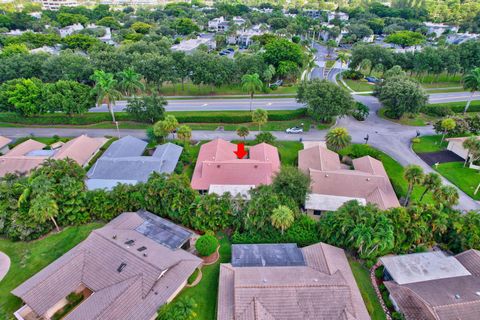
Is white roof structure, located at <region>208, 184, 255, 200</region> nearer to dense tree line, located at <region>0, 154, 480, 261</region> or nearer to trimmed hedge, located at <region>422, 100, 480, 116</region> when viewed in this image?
dense tree line, located at <region>0, 154, 480, 261</region>

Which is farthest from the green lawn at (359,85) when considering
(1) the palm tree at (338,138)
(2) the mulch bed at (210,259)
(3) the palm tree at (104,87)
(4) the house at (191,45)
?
(2) the mulch bed at (210,259)

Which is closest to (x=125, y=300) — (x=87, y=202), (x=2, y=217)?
(x=87, y=202)

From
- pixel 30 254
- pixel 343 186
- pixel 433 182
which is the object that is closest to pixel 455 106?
pixel 433 182

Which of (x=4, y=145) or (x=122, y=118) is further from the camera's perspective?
(x=122, y=118)

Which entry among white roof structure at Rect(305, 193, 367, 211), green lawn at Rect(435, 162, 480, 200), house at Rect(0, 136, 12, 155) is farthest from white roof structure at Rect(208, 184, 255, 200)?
house at Rect(0, 136, 12, 155)

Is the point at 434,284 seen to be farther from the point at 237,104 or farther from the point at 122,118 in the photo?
the point at 122,118
